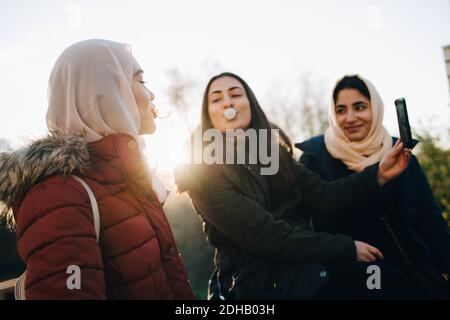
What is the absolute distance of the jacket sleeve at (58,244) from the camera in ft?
3.61

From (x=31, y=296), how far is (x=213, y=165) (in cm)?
120

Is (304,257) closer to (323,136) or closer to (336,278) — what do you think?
(336,278)

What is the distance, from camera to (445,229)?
2.51 metres

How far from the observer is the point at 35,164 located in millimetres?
1281

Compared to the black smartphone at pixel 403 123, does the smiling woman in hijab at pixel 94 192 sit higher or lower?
lower

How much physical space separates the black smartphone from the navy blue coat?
1.17 ft

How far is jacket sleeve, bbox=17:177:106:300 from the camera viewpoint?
1.10 metres

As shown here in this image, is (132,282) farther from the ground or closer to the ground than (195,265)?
farther from the ground

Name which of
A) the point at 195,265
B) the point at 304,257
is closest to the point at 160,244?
→ the point at 304,257

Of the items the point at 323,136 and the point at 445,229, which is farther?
the point at 323,136

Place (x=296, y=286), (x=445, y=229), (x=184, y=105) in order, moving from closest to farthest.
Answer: (x=296, y=286)
(x=445, y=229)
(x=184, y=105)

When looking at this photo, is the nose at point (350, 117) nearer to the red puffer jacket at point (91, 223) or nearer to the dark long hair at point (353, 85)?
the dark long hair at point (353, 85)

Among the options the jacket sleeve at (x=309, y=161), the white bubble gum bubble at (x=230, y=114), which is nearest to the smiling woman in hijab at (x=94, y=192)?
the white bubble gum bubble at (x=230, y=114)

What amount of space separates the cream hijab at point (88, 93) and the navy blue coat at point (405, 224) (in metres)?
1.69
